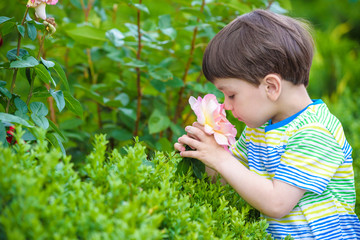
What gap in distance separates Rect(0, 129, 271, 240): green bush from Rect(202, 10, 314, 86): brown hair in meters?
0.49

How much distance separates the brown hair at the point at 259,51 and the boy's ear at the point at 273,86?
22 millimetres

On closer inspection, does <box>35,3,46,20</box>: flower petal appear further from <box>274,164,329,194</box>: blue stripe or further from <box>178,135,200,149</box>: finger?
<box>274,164,329,194</box>: blue stripe

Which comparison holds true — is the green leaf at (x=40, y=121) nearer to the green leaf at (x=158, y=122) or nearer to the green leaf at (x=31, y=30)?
the green leaf at (x=31, y=30)

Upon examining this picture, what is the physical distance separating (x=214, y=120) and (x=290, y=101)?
34 cm

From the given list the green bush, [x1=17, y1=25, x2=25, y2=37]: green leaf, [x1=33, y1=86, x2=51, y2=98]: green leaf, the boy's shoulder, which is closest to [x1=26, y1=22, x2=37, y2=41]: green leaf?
[x1=17, y1=25, x2=25, y2=37]: green leaf

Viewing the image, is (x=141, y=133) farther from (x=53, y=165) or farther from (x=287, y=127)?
(x=53, y=165)

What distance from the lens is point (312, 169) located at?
138cm

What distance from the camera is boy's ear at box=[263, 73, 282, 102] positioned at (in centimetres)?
150

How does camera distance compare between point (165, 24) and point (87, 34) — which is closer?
point (87, 34)

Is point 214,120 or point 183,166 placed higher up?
point 214,120

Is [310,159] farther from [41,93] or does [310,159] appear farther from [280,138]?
[41,93]

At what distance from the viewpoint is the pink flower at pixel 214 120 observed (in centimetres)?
143

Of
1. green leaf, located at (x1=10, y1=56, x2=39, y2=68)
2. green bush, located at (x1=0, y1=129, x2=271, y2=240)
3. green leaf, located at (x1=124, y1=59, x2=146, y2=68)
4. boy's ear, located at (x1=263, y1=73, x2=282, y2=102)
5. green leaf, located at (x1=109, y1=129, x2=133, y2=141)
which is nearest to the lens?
green bush, located at (x1=0, y1=129, x2=271, y2=240)

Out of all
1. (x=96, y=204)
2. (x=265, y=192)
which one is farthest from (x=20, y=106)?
(x=265, y=192)
